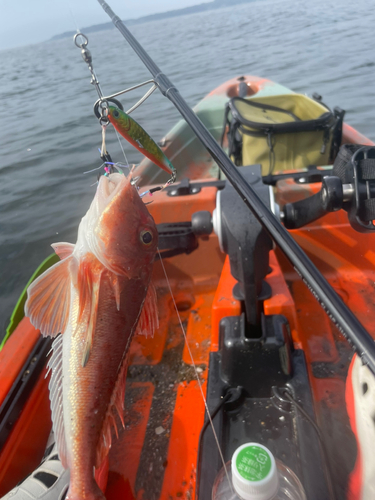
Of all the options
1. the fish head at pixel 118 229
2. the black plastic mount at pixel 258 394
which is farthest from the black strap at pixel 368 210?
the fish head at pixel 118 229

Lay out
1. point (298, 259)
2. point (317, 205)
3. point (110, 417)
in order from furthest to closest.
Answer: point (317, 205) → point (110, 417) → point (298, 259)

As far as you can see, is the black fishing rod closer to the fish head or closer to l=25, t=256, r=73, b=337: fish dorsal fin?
the fish head

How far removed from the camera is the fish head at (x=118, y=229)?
147 cm

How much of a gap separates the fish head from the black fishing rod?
0.43m

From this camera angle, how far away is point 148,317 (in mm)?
1553

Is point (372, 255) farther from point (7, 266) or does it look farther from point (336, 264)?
point (7, 266)

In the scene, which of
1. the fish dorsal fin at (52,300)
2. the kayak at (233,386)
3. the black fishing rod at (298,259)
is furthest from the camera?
the kayak at (233,386)

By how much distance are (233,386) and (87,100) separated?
12328 mm

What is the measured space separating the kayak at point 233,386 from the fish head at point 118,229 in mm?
580

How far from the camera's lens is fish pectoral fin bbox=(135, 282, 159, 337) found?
1.53 meters

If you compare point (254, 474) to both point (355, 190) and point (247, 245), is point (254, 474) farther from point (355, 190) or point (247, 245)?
point (355, 190)

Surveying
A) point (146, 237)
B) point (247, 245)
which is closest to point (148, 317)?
point (146, 237)

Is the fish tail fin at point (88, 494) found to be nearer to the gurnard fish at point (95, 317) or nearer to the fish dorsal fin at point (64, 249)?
the gurnard fish at point (95, 317)

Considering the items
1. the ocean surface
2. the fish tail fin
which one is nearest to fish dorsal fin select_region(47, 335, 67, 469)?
the fish tail fin
